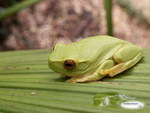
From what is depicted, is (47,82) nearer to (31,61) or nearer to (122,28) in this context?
Answer: (31,61)

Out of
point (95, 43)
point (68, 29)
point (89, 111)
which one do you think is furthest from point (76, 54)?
point (68, 29)

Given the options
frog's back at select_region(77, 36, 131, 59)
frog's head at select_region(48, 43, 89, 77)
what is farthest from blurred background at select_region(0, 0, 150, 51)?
frog's head at select_region(48, 43, 89, 77)

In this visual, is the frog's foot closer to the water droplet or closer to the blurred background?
the water droplet

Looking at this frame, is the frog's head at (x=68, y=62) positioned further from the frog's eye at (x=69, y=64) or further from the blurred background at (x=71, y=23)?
the blurred background at (x=71, y=23)

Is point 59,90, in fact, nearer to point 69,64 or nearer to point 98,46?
point 69,64

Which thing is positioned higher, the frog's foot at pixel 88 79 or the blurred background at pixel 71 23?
the blurred background at pixel 71 23

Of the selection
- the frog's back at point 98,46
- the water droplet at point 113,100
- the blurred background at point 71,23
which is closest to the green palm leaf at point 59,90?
the water droplet at point 113,100

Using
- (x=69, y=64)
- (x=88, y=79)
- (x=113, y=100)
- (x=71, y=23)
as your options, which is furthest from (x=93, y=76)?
(x=71, y=23)
